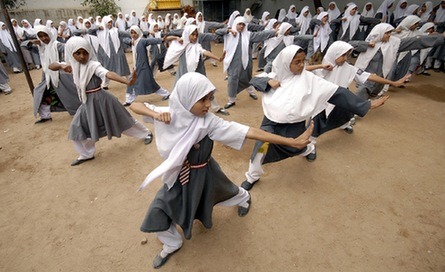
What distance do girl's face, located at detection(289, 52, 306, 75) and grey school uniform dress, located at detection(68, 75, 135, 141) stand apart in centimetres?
236

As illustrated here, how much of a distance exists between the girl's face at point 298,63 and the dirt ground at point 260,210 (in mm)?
1342

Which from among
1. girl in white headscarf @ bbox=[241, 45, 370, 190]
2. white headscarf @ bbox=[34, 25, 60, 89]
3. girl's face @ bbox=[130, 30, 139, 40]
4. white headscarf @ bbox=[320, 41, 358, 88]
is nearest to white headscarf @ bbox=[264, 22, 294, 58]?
white headscarf @ bbox=[320, 41, 358, 88]

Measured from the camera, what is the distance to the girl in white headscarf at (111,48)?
6.55m

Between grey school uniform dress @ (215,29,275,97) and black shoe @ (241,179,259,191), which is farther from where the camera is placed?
grey school uniform dress @ (215,29,275,97)

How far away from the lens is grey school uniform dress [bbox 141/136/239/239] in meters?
1.81

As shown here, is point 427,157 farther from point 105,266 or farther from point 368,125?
point 105,266

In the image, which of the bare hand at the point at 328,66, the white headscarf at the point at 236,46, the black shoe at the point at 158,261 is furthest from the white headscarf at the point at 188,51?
the black shoe at the point at 158,261

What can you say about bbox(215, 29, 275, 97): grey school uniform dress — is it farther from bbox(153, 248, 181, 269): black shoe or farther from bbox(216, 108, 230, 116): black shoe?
bbox(153, 248, 181, 269): black shoe

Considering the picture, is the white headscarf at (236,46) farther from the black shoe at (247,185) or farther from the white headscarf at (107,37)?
the white headscarf at (107,37)

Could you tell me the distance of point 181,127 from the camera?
5.40 feet

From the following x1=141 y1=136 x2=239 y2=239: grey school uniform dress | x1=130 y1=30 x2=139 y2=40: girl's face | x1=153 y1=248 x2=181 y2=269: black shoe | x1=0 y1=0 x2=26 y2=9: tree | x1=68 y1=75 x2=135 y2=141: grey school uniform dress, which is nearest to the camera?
x1=141 y1=136 x2=239 y2=239: grey school uniform dress

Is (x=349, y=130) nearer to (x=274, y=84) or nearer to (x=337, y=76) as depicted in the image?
(x=337, y=76)

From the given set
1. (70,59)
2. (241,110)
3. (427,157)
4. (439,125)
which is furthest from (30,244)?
(439,125)

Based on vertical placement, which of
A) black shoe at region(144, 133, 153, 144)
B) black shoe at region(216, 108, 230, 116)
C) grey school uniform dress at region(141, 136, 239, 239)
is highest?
grey school uniform dress at region(141, 136, 239, 239)
